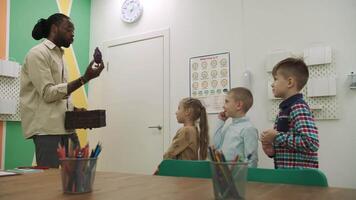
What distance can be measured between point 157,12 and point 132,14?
1.21 feet

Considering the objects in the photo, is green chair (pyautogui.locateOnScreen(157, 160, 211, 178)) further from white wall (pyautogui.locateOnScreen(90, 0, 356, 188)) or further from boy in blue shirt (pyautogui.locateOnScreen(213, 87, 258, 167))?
white wall (pyautogui.locateOnScreen(90, 0, 356, 188))

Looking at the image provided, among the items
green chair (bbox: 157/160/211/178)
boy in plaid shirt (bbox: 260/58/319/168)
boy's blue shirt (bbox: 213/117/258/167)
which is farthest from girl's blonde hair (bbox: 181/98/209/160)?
green chair (bbox: 157/160/211/178)

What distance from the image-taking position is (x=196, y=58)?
3396mm

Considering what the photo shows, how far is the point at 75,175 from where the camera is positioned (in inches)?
→ 33.6

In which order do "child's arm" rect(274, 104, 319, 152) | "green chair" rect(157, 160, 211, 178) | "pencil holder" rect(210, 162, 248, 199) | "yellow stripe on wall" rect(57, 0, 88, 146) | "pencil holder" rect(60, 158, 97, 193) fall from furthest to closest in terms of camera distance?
"yellow stripe on wall" rect(57, 0, 88, 146), "child's arm" rect(274, 104, 319, 152), "green chair" rect(157, 160, 211, 178), "pencil holder" rect(60, 158, 97, 193), "pencil holder" rect(210, 162, 248, 199)

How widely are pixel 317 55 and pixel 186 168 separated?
1893mm

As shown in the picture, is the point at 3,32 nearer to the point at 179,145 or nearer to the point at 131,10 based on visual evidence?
the point at 131,10

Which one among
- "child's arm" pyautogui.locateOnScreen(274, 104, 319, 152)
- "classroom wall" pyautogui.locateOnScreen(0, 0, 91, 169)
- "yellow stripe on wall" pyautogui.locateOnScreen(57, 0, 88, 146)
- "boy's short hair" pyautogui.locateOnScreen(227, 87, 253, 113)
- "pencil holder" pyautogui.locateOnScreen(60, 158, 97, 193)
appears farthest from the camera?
"yellow stripe on wall" pyautogui.locateOnScreen(57, 0, 88, 146)

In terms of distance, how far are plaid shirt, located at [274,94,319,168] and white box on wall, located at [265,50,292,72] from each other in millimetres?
1195

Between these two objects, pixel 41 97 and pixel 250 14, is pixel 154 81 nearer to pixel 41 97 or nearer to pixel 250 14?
pixel 250 14

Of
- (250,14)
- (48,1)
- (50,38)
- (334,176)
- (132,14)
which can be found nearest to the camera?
(50,38)

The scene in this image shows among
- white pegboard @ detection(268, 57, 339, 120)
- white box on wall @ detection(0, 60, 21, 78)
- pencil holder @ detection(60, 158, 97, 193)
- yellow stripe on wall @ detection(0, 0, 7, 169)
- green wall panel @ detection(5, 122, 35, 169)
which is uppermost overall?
yellow stripe on wall @ detection(0, 0, 7, 169)

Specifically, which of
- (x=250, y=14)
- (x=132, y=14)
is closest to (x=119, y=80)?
(x=132, y=14)

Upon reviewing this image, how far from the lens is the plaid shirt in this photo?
61.4 inches
